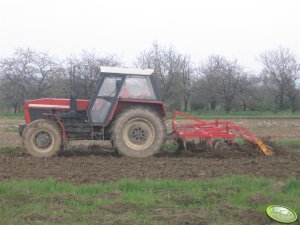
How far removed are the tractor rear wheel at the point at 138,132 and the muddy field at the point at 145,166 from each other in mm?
330

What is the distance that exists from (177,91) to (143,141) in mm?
35296

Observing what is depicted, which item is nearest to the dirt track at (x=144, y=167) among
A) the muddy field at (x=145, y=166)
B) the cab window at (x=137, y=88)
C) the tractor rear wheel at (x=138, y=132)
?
the muddy field at (x=145, y=166)

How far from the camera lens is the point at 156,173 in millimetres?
7527

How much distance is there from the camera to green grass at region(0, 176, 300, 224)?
4.95 meters

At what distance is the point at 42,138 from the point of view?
9.60 metres

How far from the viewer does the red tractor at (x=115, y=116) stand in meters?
9.73

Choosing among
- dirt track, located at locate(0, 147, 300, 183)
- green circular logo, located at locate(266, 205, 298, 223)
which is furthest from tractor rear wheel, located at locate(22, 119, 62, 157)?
green circular logo, located at locate(266, 205, 298, 223)

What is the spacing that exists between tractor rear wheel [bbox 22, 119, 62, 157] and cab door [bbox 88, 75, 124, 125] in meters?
0.89

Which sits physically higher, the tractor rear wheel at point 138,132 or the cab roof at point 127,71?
the cab roof at point 127,71

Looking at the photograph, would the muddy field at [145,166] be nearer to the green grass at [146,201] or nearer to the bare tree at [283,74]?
the green grass at [146,201]

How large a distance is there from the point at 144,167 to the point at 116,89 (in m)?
2.36

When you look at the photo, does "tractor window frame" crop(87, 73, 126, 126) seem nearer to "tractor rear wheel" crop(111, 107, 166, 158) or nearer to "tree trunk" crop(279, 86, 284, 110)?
"tractor rear wheel" crop(111, 107, 166, 158)

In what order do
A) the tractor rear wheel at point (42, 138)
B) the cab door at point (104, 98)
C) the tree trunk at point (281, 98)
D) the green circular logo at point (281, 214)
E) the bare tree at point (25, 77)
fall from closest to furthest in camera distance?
the green circular logo at point (281, 214)
the tractor rear wheel at point (42, 138)
the cab door at point (104, 98)
the bare tree at point (25, 77)
the tree trunk at point (281, 98)

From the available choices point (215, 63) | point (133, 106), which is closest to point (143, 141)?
point (133, 106)
